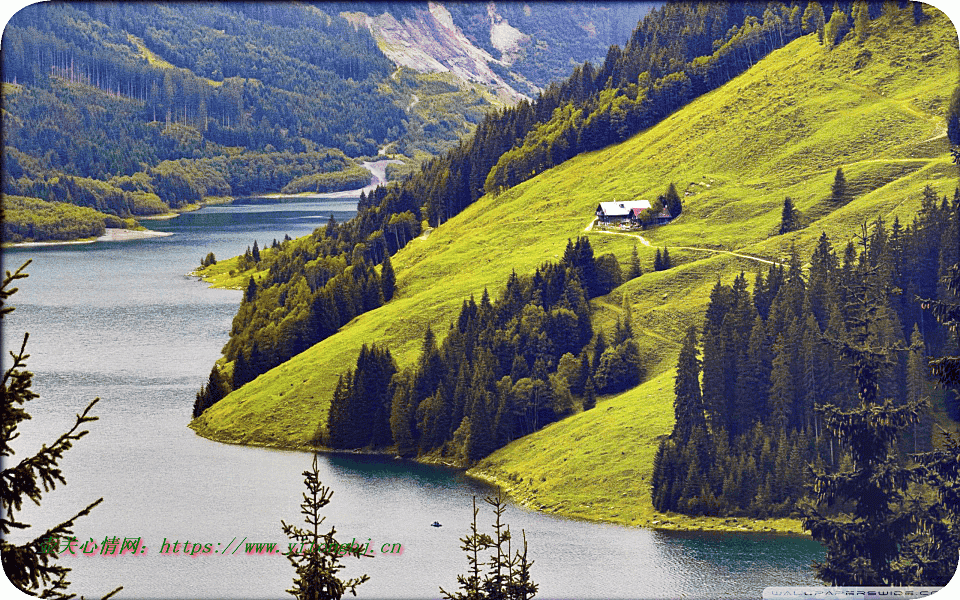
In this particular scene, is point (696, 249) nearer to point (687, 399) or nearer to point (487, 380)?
point (487, 380)

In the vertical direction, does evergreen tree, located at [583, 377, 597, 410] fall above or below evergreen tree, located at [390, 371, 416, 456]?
above

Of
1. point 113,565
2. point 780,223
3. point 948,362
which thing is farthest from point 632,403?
point 948,362

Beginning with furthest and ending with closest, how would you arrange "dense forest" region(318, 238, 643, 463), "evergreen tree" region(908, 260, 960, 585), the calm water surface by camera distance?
"dense forest" region(318, 238, 643, 463) < the calm water surface < "evergreen tree" region(908, 260, 960, 585)

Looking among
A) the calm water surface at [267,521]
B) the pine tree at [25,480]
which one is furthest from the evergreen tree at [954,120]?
the pine tree at [25,480]

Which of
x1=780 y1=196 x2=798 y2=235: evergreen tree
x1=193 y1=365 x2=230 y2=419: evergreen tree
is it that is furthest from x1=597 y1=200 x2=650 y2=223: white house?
x1=193 y1=365 x2=230 y2=419: evergreen tree

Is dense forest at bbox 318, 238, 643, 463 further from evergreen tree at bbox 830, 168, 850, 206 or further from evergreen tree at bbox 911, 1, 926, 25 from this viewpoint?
evergreen tree at bbox 911, 1, 926, 25

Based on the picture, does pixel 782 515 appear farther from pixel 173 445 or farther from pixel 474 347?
pixel 173 445

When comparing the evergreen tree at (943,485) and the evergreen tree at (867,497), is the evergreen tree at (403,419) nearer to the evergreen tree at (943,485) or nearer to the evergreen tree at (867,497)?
the evergreen tree at (943,485)
